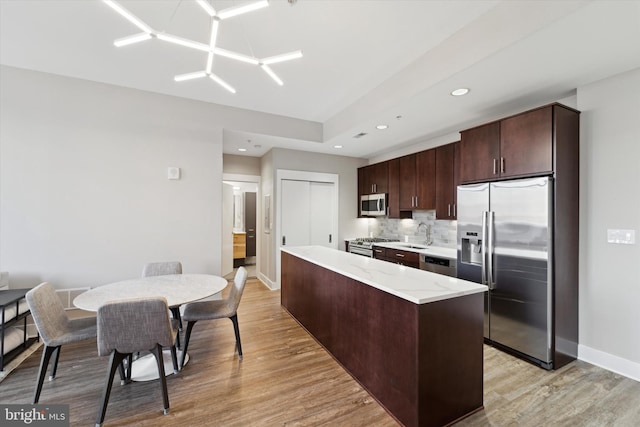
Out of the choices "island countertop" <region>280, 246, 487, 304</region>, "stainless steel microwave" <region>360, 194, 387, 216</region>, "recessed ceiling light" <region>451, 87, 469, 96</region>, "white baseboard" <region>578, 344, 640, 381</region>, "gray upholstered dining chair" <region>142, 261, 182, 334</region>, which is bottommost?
"white baseboard" <region>578, 344, 640, 381</region>

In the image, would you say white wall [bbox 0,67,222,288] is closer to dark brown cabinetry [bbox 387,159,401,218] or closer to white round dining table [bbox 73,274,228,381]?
white round dining table [bbox 73,274,228,381]

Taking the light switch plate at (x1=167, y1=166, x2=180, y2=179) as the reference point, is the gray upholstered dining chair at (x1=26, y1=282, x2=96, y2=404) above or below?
below

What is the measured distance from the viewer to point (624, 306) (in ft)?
7.51

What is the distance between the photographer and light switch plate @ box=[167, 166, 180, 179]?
140 inches

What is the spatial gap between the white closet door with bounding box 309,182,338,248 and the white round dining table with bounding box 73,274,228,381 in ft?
9.13

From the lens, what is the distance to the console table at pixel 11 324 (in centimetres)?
237

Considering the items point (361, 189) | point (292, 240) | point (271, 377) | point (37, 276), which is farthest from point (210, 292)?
point (361, 189)

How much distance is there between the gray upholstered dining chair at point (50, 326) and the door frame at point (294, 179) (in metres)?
2.92

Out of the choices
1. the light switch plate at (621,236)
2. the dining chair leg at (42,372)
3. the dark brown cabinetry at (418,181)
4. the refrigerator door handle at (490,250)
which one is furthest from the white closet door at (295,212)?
the light switch plate at (621,236)

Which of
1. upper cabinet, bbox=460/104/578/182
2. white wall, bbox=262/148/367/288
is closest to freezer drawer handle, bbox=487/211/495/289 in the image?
upper cabinet, bbox=460/104/578/182

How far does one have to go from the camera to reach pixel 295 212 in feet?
16.8

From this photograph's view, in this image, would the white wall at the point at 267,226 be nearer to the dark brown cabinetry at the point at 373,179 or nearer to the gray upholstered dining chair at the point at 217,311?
the dark brown cabinetry at the point at 373,179

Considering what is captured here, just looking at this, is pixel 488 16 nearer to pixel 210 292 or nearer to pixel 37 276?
pixel 210 292

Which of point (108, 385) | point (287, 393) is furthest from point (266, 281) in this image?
point (108, 385)
